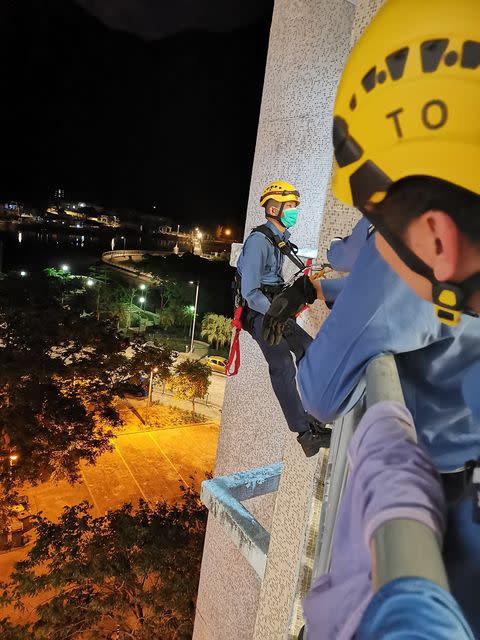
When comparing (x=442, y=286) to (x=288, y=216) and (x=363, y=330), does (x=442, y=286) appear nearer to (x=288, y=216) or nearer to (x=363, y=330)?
(x=363, y=330)

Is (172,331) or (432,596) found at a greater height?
(432,596)

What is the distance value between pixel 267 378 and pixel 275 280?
199 centimetres

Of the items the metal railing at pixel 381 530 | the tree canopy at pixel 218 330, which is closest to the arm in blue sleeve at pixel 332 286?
the metal railing at pixel 381 530

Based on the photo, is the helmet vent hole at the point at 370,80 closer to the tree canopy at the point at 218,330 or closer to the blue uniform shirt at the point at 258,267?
the blue uniform shirt at the point at 258,267

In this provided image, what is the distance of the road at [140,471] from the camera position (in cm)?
1546

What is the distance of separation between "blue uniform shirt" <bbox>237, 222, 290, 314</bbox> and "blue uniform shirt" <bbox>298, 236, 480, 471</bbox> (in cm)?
188

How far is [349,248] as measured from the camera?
170 centimetres

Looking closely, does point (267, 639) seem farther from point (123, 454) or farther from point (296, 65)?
point (123, 454)

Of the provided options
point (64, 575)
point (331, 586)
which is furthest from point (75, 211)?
point (331, 586)

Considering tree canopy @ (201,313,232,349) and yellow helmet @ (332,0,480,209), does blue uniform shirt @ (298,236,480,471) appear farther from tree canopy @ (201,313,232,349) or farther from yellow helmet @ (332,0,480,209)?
tree canopy @ (201,313,232,349)

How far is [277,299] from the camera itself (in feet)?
6.53

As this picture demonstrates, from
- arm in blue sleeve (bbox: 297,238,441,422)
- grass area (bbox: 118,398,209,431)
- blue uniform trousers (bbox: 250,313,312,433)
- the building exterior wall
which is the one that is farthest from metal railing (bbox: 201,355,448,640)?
grass area (bbox: 118,398,209,431)

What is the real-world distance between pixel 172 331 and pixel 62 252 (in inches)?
2044

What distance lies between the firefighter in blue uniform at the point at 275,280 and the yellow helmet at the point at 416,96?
1894mm
